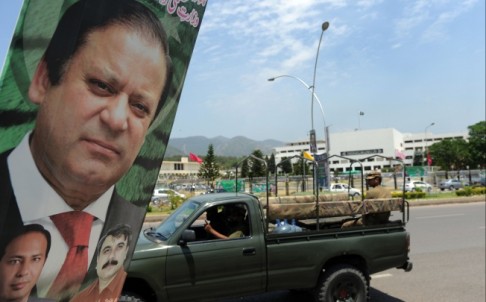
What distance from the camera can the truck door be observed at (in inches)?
181

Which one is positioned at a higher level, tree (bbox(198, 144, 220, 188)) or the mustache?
tree (bbox(198, 144, 220, 188))

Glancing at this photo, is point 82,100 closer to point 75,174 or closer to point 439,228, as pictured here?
point 75,174

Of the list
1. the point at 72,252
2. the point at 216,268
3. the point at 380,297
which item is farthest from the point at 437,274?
the point at 72,252

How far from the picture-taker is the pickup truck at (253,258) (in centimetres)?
457

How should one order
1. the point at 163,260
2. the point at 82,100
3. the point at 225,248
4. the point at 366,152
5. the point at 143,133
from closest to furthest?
the point at 82,100, the point at 143,133, the point at 163,260, the point at 225,248, the point at 366,152

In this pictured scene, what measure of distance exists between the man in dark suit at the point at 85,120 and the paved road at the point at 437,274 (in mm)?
5048

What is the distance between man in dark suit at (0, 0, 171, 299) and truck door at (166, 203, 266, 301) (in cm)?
340

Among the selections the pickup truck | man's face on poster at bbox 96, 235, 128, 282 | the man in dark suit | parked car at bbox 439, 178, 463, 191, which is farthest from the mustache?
parked car at bbox 439, 178, 463, 191

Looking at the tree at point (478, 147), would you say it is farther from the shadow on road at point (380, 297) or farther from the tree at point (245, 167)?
the shadow on road at point (380, 297)

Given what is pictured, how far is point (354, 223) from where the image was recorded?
6395 mm

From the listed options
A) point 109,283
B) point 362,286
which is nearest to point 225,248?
point 362,286

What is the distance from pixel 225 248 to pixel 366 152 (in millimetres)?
127316

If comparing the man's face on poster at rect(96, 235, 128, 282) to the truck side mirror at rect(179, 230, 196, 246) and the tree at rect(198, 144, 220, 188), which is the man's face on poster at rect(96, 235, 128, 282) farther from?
the tree at rect(198, 144, 220, 188)

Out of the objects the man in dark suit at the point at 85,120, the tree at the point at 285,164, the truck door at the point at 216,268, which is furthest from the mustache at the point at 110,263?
the tree at the point at 285,164
